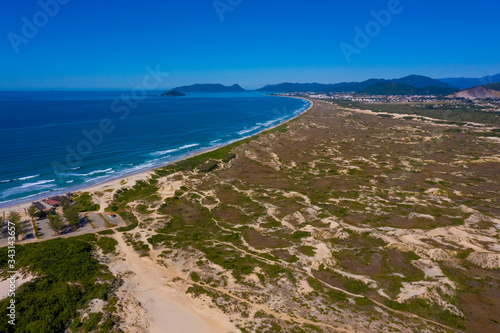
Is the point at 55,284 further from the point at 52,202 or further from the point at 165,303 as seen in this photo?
the point at 52,202

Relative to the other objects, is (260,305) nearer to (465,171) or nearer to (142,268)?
(142,268)

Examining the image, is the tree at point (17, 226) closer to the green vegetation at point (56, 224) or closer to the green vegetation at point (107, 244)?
the green vegetation at point (56, 224)

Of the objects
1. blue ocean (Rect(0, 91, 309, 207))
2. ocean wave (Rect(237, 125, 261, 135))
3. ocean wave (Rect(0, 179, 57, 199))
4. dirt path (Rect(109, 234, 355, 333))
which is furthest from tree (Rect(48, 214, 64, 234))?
ocean wave (Rect(237, 125, 261, 135))

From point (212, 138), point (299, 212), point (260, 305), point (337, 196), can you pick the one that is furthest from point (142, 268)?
point (212, 138)

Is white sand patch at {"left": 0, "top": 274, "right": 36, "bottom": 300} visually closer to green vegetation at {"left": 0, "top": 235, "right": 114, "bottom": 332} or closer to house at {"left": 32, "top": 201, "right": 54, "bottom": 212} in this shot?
green vegetation at {"left": 0, "top": 235, "right": 114, "bottom": 332}

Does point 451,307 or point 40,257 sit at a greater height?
point 40,257

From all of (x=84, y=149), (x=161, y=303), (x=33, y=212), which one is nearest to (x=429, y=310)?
(x=161, y=303)

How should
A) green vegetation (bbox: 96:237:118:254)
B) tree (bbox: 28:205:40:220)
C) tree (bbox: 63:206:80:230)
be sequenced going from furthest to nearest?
1. tree (bbox: 28:205:40:220)
2. tree (bbox: 63:206:80:230)
3. green vegetation (bbox: 96:237:118:254)
